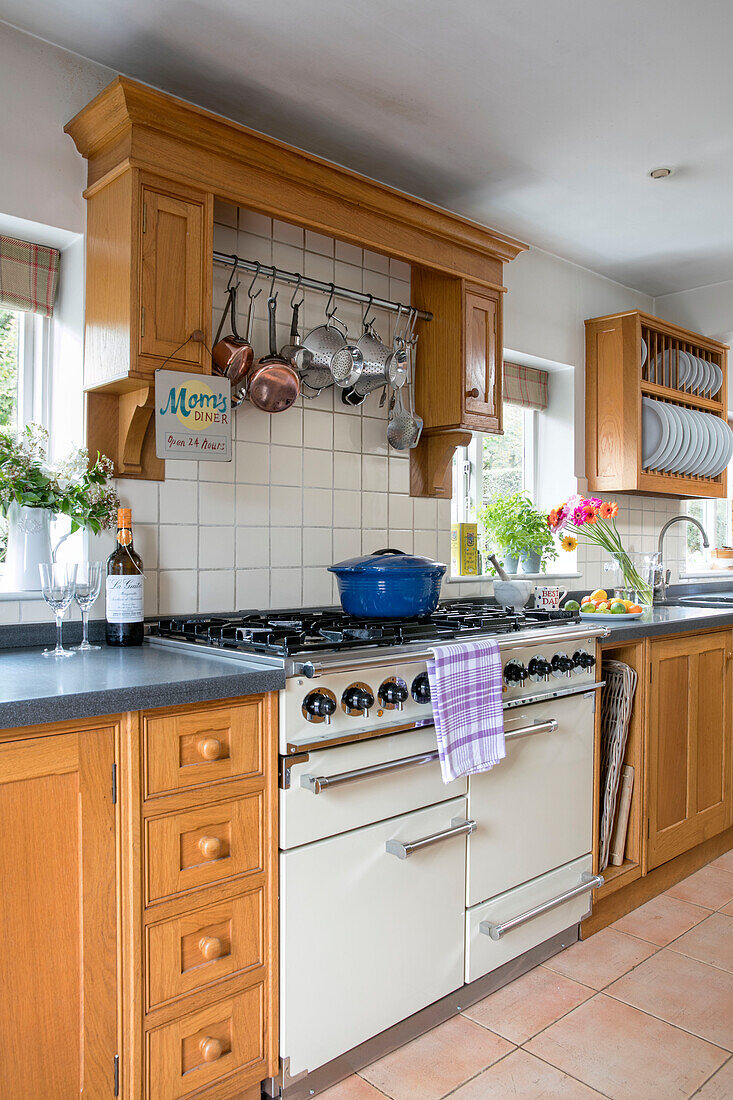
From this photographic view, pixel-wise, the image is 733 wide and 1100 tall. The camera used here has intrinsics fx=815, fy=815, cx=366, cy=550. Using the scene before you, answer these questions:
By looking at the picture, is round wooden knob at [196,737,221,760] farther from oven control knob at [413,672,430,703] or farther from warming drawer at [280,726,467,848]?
oven control knob at [413,672,430,703]

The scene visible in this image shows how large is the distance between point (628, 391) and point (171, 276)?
232 centimetres

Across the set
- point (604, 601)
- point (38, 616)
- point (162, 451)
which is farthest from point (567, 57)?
point (38, 616)

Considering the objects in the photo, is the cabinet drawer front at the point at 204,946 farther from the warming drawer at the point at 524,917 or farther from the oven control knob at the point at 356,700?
the warming drawer at the point at 524,917

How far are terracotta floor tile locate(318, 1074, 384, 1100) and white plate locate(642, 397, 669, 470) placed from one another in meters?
2.77

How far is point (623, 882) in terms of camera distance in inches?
101

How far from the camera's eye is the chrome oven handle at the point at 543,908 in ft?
6.71

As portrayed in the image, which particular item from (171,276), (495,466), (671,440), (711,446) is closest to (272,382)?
(171,276)

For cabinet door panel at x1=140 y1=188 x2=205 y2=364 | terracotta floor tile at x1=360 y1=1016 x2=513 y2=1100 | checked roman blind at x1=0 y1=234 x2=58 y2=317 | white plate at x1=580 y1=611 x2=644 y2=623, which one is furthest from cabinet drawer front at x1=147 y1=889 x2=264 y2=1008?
white plate at x1=580 y1=611 x2=644 y2=623

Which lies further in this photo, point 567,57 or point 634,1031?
point 567,57

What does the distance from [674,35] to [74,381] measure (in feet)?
5.77

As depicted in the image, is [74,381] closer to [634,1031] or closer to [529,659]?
[529,659]

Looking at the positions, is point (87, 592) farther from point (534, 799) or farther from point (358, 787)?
point (534, 799)

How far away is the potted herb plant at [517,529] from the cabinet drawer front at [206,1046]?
2.12 meters

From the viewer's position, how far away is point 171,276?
1982 mm
